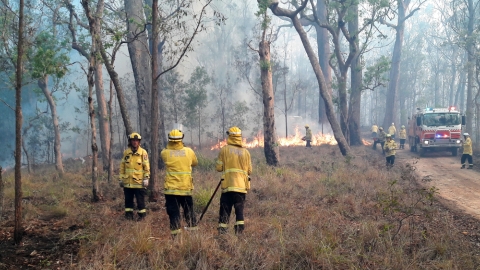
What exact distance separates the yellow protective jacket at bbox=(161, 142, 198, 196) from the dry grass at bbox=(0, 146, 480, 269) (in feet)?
2.30

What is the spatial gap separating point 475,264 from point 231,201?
11.7 ft

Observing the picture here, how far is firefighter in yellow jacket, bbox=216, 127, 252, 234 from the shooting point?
6020 mm

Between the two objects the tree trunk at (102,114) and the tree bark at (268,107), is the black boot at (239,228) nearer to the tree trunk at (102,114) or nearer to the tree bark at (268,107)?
the tree bark at (268,107)

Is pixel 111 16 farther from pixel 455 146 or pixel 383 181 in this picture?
pixel 455 146

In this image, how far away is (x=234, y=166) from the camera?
6082mm

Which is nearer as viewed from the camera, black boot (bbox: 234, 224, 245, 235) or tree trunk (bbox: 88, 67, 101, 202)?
black boot (bbox: 234, 224, 245, 235)

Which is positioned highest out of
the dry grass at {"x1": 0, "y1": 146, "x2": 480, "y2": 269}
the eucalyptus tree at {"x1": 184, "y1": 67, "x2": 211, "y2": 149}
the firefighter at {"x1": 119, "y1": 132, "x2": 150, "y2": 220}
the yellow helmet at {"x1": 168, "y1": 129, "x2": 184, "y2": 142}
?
the eucalyptus tree at {"x1": 184, "y1": 67, "x2": 211, "y2": 149}

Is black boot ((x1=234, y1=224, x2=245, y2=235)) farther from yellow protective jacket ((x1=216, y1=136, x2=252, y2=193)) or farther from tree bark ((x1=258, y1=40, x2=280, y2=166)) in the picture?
tree bark ((x1=258, y1=40, x2=280, y2=166))

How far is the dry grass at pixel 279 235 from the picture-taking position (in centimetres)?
474

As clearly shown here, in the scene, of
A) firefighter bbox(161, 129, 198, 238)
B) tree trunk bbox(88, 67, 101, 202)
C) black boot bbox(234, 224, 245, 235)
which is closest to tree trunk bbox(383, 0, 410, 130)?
tree trunk bbox(88, 67, 101, 202)

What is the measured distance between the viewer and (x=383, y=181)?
1104cm

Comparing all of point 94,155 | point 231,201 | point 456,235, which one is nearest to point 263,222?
point 231,201

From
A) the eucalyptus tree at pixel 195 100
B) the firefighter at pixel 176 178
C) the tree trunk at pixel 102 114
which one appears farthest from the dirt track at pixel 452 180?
the eucalyptus tree at pixel 195 100

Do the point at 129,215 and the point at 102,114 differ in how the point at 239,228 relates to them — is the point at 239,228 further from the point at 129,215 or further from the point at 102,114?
the point at 102,114
